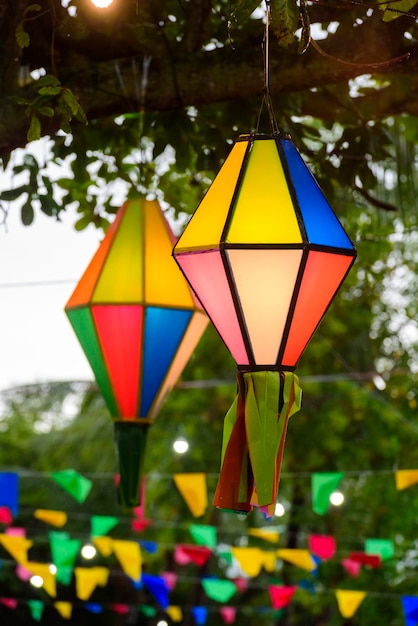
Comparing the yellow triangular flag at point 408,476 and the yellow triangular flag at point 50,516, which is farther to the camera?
the yellow triangular flag at point 50,516

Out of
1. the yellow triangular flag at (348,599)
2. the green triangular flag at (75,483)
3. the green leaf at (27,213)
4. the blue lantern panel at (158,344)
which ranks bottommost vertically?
the blue lantern panel at (158,344)

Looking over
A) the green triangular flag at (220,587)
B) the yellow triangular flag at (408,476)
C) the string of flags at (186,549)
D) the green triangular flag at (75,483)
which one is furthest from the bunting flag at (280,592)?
the yellow triangular flag at (408,476)

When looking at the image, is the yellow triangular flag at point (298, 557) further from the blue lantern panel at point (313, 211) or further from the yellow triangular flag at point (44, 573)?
the blue lantern panel at point (313, 211)

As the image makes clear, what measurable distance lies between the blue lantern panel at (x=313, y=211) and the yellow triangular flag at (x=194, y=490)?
6.55m

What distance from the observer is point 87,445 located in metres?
18.4

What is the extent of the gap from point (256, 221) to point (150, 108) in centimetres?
167

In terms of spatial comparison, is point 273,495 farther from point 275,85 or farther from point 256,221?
point 275,85

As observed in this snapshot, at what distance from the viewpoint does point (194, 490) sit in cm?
941

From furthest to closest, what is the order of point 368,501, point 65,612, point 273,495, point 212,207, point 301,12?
point 368,501
point 65,612
point 301,12
point 212,207
point 273,495

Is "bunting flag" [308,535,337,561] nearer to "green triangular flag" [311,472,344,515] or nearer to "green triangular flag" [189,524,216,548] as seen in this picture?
"green triangular flag" [189,524,216,548]

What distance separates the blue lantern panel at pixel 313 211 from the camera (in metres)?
2.83

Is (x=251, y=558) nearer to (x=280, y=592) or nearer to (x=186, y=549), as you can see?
(x=186, y=549)

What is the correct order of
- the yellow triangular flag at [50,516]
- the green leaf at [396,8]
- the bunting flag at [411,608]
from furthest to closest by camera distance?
the yellow triangular flag at [50,516] < the bunting flag at [411,608] < the green leaf at [396,8]

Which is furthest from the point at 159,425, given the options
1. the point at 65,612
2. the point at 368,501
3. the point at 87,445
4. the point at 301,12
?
the point at 301,12
